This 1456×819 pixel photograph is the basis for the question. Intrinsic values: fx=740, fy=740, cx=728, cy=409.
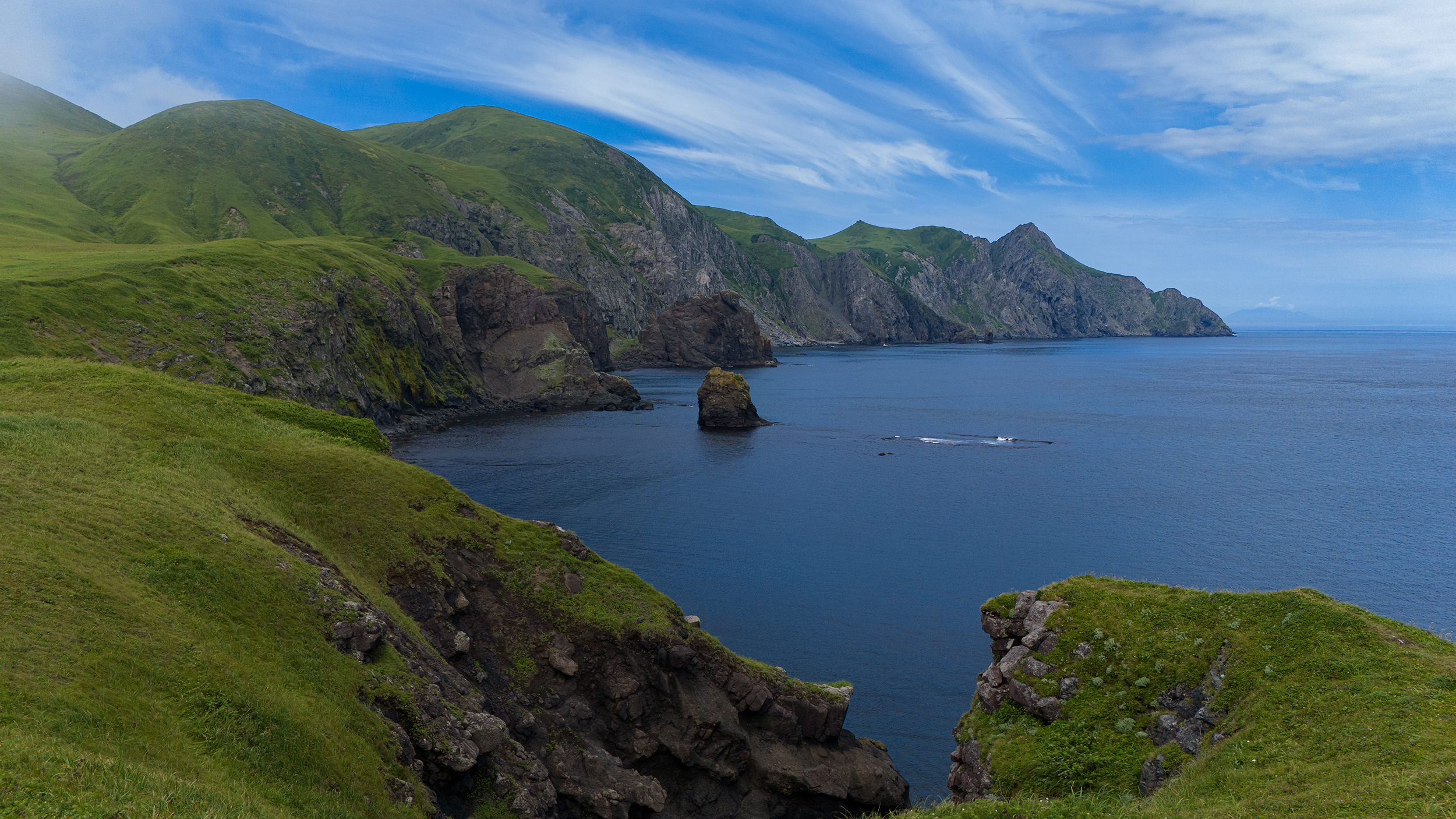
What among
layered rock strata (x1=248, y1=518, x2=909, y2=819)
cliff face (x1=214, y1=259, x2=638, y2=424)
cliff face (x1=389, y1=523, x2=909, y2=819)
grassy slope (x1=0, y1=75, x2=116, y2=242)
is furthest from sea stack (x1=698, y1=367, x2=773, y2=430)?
grassy slope (x1=0, y1=75, x2=116, y2=242)

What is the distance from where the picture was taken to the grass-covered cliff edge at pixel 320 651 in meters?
15.5

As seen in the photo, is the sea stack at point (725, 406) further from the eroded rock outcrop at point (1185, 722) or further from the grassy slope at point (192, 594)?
the eroded rock outcrop at point (1185, 722)

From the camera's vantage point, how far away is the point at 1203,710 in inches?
890

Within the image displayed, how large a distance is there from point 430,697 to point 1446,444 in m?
144

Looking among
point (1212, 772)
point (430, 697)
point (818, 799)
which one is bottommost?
point (818, 799)

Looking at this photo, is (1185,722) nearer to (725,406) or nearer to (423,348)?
(725,406)

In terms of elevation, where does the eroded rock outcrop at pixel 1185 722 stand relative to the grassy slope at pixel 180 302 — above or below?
below

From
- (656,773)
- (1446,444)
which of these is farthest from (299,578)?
(1446,444)

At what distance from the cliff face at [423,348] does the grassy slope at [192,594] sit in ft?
205

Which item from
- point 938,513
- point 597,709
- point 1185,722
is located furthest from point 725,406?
point 1185,722

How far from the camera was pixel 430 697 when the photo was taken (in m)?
23.7

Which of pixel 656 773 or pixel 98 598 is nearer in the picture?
pixel 98 598


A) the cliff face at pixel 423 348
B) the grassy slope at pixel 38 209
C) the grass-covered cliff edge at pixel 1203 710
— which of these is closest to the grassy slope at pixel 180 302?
the cliff face at pixel 423 348

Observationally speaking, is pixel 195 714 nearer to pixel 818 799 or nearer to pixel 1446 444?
pixel 818 799
